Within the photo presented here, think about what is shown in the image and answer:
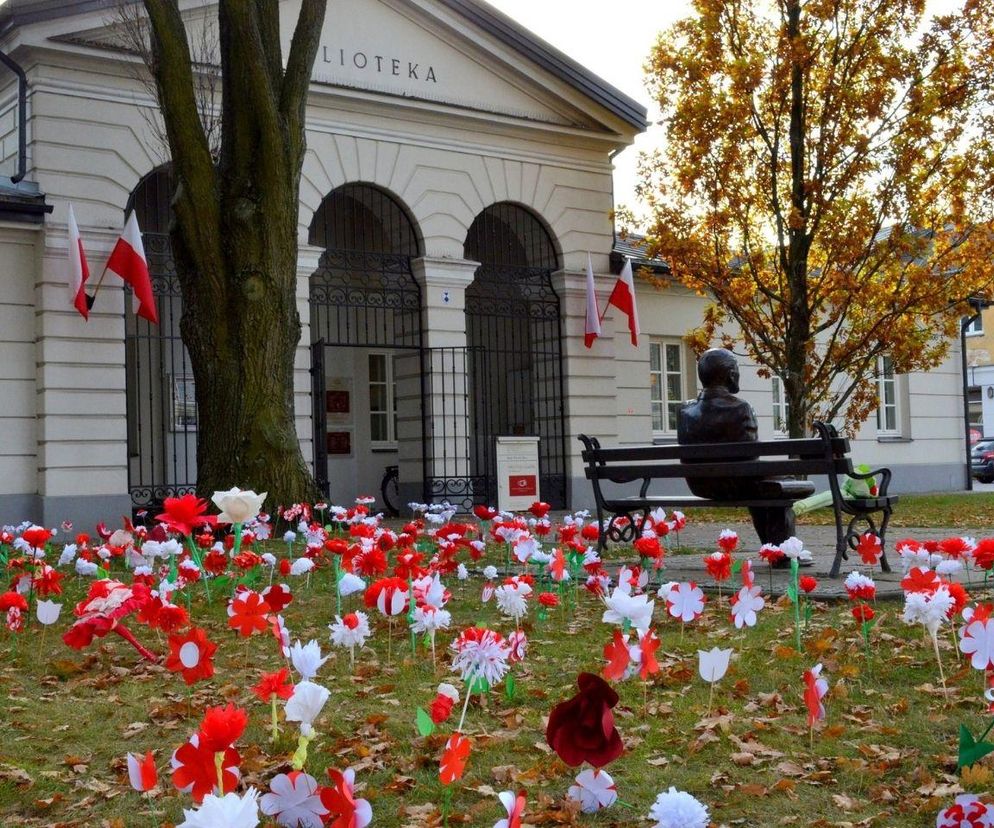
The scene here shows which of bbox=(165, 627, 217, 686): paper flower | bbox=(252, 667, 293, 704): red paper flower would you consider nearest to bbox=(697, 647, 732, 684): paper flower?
bbox=(252, 667, 293, 704): red paper flower

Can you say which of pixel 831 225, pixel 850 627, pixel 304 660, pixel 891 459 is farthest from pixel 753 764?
pixel 891 459

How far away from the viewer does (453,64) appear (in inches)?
696

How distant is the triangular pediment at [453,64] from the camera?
16656mm

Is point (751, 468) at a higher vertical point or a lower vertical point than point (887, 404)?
lower

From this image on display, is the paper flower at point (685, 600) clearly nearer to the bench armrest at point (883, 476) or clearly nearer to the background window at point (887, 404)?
the bench armrest at point (883, 476)

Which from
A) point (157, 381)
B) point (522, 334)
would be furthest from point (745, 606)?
point (522, 334)

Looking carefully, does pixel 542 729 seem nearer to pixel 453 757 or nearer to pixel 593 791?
pixel 593 791

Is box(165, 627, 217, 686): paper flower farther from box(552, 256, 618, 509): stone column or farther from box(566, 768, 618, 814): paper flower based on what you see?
box(552, 256, 618, 509): stone column

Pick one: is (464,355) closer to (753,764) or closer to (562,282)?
(562,282)

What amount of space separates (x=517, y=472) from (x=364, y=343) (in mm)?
3701

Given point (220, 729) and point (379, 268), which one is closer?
point (220, 729)

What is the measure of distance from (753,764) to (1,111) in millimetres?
14724

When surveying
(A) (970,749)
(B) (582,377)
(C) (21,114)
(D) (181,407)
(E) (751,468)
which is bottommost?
(A) (970,749)

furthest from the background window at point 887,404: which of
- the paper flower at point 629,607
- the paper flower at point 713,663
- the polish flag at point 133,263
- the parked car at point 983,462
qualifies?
the paper flower at point 629,607
